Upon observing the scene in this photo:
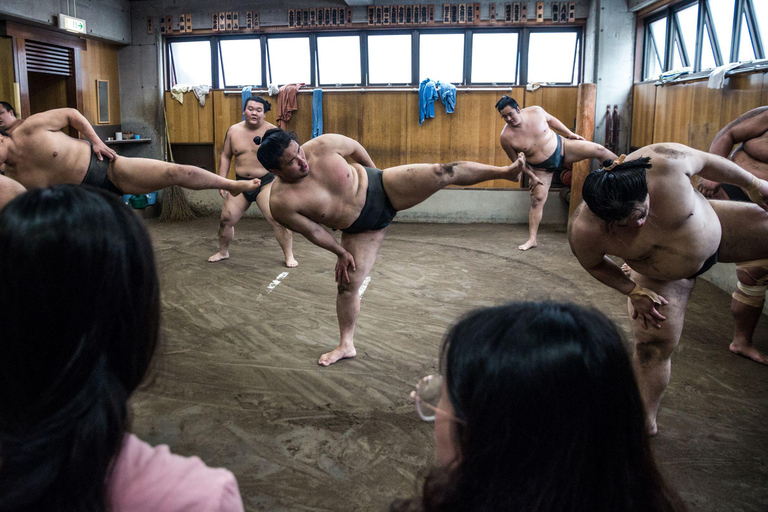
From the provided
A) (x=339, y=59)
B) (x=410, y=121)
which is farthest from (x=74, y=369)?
(x=339, y=59)

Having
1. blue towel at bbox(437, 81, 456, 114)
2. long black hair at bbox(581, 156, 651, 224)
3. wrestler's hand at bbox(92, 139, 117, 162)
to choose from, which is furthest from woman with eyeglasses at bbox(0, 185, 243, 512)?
blue towel at bbox(437, 81, 456, 114)

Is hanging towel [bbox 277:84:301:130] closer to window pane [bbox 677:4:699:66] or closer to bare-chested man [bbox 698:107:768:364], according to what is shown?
window pane [bbox 677:4:699:66]

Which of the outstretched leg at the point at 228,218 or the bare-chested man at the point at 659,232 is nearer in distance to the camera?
the bare-chested man at the point at 659,232

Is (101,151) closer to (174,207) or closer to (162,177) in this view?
(162,177)

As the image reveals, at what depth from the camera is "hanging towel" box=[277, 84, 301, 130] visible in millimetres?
7207

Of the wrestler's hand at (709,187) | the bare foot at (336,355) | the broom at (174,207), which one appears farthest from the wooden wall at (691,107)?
the broom at (174,207)

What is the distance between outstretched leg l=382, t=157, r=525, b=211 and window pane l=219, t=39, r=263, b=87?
5345 mm

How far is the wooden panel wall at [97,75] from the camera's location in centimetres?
696

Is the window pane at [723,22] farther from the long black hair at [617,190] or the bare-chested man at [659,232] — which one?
the long black hair at [617,190]

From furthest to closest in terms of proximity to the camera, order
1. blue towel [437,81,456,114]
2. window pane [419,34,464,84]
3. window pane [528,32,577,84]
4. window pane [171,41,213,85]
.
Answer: window pane [171,41,213,85] → window pane [419,34,464,84] → window pane [528,32,577,84] → blue towel [437,81,456,114]

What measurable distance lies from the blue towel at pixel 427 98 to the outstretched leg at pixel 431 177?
4.35 meters

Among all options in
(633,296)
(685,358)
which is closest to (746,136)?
(685,358)

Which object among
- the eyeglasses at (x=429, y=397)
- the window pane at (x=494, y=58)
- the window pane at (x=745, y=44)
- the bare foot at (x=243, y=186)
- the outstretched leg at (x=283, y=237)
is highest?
the window pane at (x=494, y=58)

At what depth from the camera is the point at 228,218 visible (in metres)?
4.98
